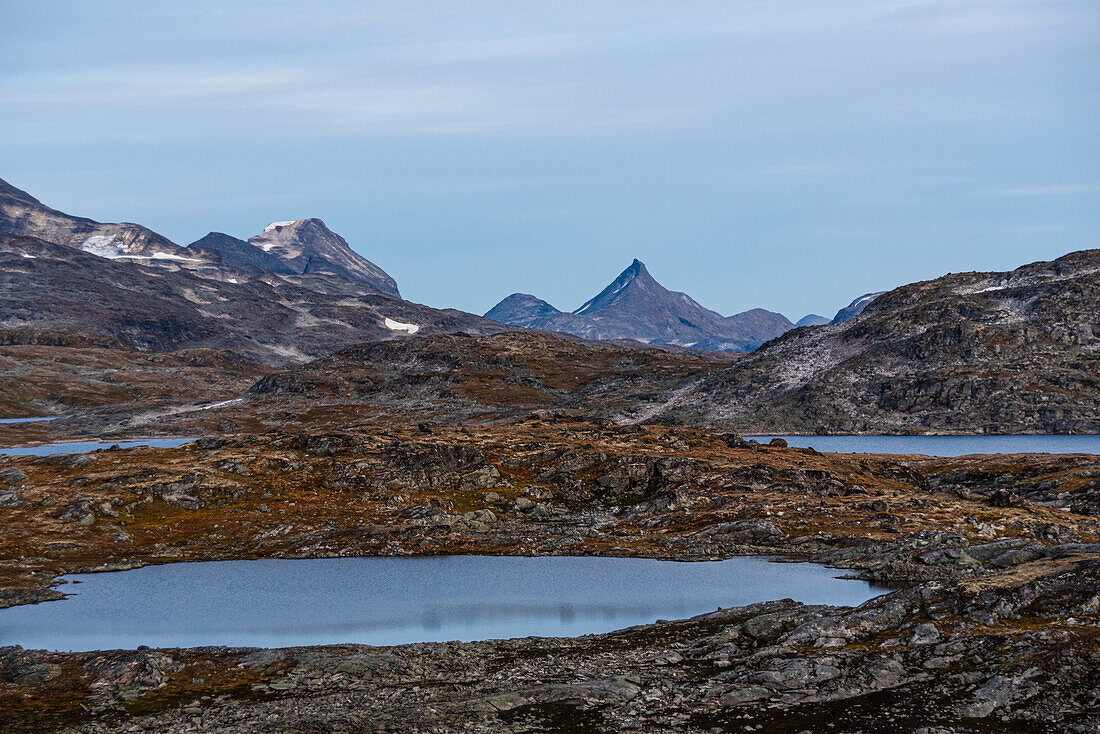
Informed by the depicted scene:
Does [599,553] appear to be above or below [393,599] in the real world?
above

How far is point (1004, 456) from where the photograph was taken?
433ft

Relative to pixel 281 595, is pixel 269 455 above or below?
above

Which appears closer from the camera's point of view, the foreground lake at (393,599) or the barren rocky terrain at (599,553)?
the barren rocky terrain at (599,553)

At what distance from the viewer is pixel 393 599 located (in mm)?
73875

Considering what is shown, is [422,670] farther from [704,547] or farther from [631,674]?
[704,547]

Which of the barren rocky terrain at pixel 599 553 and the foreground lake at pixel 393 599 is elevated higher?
the barren rocky terrain at pixel 599 553

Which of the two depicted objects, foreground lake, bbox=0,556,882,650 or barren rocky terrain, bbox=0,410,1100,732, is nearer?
barren rocky terrain, bbox=0,410,1100,732

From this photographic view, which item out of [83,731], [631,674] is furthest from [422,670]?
[83,731]

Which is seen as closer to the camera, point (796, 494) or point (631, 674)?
point (631, 674)

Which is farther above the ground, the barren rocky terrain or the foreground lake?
the barren rocky terrain

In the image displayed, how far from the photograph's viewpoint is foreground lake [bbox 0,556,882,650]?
63562mm

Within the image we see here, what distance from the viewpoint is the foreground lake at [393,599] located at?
63562mm

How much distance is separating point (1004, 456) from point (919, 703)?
4099 inches

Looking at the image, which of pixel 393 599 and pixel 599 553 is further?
pixel 599 553
